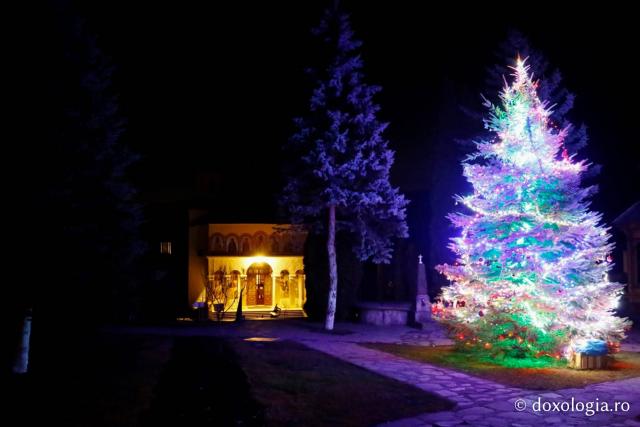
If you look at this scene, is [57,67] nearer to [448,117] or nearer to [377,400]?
[377,400]

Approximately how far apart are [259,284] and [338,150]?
9842 mm

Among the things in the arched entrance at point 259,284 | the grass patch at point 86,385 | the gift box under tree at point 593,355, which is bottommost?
the grass patch at point 86,385

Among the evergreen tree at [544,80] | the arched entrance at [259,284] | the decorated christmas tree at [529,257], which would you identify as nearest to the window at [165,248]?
the arched entrance at [259,284]

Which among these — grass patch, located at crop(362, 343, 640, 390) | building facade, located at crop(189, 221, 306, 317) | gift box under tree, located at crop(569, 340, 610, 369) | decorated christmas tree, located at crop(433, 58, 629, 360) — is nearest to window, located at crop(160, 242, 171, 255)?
building facade, located at crop(189, 221, 306, 317)

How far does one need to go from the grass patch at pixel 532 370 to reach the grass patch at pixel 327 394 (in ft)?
7.32

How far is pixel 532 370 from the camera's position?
1225 centimetres

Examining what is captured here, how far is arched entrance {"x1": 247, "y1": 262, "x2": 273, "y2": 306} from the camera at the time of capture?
27.1 m

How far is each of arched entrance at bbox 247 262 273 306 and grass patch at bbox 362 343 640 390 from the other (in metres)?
12.7

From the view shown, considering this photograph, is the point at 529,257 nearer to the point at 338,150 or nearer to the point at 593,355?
the point at 593,355

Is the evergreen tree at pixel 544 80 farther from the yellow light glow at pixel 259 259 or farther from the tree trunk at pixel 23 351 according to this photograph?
the tree trunk at pixel 23 351

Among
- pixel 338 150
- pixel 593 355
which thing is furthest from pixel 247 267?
pixel 593 355

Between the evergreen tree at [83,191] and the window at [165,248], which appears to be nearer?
the evergreen tree at [83,191]

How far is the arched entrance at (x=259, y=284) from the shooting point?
89.0 feet

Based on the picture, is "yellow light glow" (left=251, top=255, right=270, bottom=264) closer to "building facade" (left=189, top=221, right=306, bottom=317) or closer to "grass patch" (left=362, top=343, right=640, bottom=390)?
"building facade" (left=189, top=221, right=306, bottom=317)
